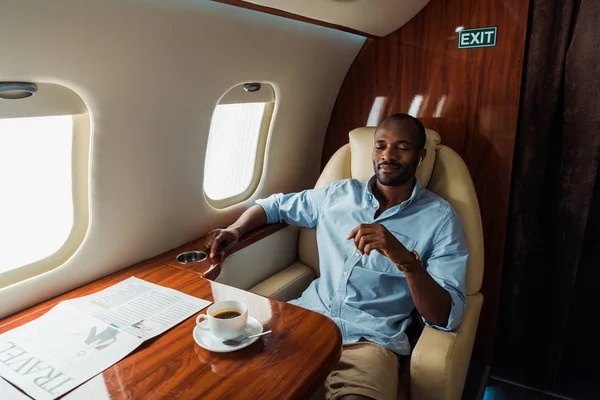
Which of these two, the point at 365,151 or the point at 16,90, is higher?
the point at 16,90

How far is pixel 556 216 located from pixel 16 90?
2211mm

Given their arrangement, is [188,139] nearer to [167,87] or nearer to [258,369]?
[167,87]

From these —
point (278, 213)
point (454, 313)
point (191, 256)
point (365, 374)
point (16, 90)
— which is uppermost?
point (16, 90)

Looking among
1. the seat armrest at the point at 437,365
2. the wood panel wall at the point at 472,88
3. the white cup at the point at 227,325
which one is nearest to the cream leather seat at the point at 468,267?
the seat armrest at the point at 437,365

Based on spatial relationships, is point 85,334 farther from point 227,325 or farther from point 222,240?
point 222,240

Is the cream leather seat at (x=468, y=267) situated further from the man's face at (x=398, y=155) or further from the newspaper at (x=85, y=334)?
the newspaper at (x=85, y=334)

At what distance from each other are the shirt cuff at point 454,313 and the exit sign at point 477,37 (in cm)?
124

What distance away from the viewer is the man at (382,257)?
1454 mm

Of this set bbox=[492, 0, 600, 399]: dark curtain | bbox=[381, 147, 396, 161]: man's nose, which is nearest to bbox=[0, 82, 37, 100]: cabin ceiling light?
bbox=[381, 147, 396, 161]: man's nose

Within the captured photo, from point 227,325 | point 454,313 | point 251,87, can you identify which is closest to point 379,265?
point 454,313

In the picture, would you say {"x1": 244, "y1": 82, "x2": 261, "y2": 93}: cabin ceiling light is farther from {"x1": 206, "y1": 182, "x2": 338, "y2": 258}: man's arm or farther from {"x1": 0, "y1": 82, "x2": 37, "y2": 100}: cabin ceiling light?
{"x1": 0, "y1": 82, "x2": 37, "y2": 100}: cabin ceiling light

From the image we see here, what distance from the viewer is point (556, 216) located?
6.98ft

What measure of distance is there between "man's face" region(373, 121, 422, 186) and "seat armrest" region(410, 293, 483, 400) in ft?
1.98

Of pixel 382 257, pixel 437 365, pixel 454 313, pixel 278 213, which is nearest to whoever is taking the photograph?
pixel 437 365
